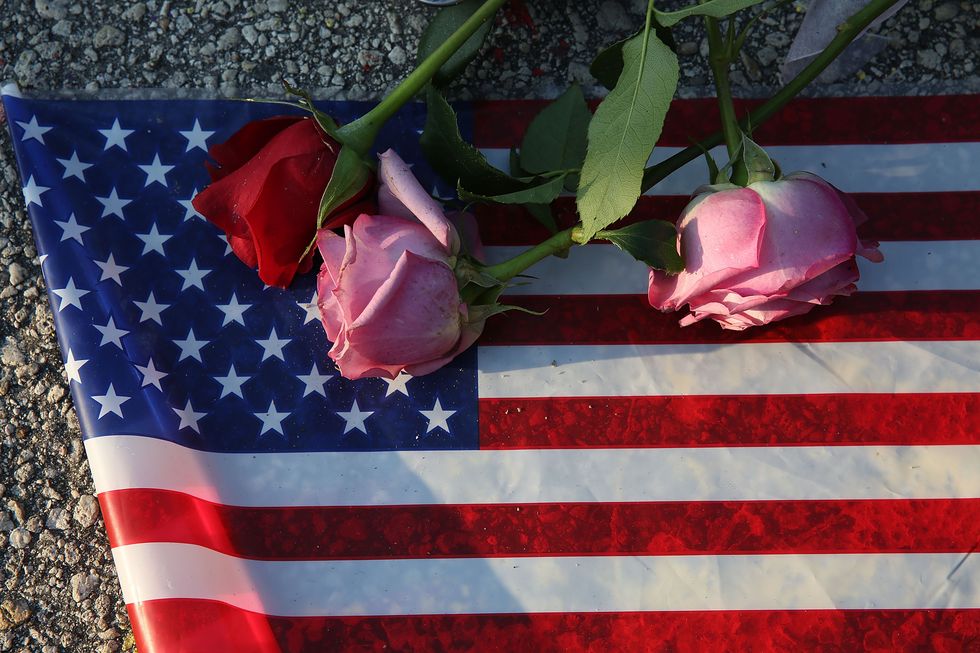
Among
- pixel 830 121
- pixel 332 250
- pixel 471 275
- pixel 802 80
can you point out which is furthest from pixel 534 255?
pixel 830 121

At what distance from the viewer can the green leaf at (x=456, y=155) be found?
0.64 m

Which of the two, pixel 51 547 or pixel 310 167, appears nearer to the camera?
pixel 310 167

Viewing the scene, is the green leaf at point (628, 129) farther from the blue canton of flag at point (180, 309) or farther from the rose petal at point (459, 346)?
the blue canton of flag at point (180, 309)

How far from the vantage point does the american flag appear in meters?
0.74

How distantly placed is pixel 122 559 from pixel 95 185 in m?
0.38

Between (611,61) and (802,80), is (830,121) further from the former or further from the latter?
(611,61)

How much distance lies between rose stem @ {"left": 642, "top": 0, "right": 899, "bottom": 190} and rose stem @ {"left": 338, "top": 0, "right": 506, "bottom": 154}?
0.64 ft

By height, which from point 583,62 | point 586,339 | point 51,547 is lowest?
point 51,547

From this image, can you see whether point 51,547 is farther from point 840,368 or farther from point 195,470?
point 840,368

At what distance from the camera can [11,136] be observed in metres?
0.77

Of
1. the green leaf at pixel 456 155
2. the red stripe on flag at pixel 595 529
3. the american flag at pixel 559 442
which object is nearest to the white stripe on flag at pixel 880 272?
the american flag at pixel 559 442

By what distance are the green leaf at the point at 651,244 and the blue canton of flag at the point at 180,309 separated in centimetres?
23

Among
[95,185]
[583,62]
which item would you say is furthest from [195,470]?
[583,62]

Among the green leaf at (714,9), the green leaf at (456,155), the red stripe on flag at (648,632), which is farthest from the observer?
the red stripe on flag at (648,632)
